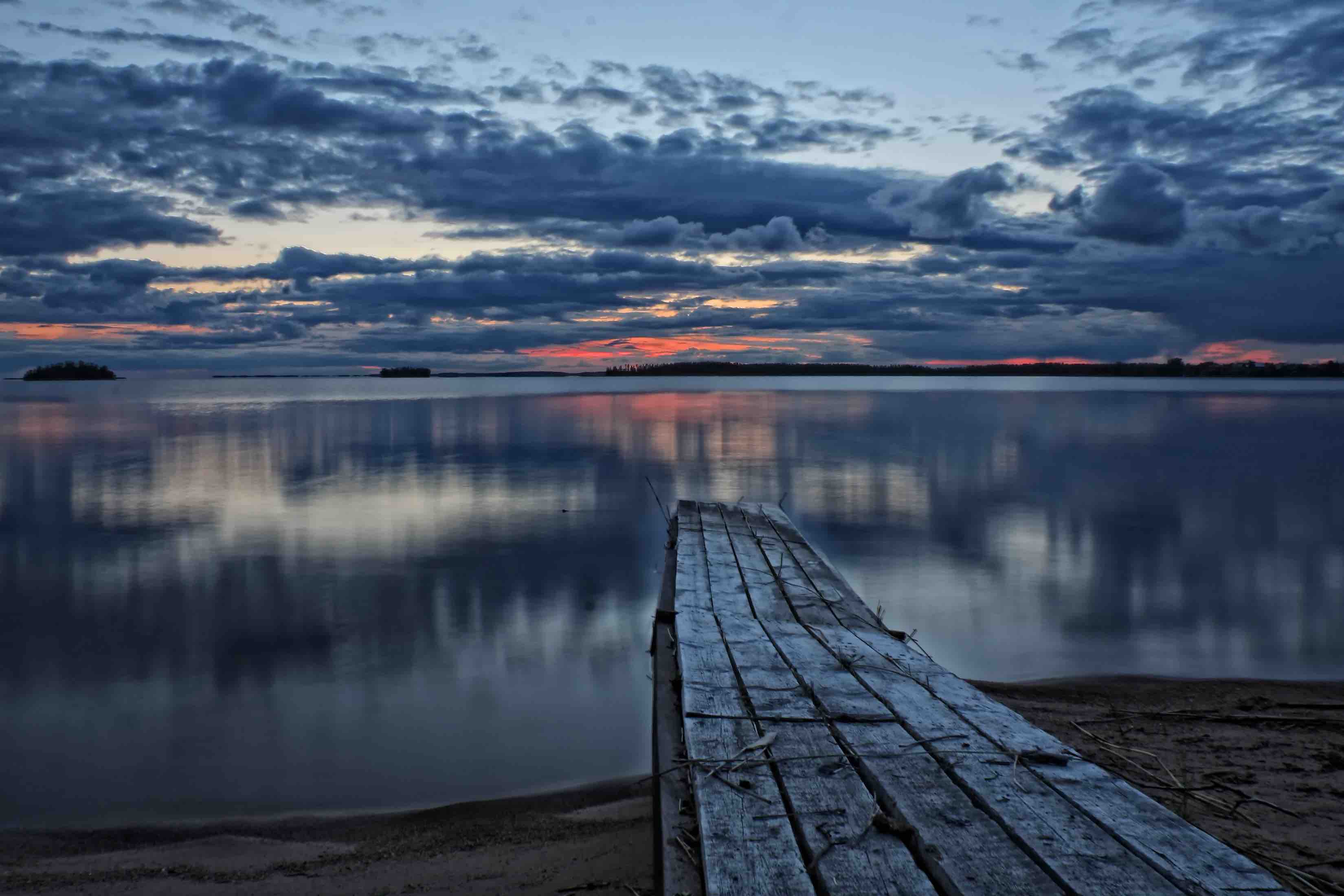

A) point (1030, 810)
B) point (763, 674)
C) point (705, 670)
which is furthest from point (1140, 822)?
point (705, 670)

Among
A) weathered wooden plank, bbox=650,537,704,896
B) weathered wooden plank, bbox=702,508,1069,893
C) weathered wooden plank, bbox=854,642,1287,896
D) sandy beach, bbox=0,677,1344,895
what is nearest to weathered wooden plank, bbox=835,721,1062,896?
weathered wooden plank, bbox=702,508,1069,893

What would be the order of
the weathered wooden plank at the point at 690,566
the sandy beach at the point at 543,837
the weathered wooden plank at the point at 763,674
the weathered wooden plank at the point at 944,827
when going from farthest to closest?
the weathered wooden plank at the point at 690,566
the weathered wooden plank at the point at 763,674
the sandy beach at the point at 543,837
the weathered wooden plank at the point at 944,827

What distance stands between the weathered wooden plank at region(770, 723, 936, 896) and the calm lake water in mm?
2409

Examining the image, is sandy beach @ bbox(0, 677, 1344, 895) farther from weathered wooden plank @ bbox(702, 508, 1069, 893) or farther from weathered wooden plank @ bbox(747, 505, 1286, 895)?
weathered wooden plank @ bbox(702, 508, 1069, 893)

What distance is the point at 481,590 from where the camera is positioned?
33.7 ft

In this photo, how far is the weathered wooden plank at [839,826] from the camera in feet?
8.91

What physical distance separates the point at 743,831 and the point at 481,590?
7.68 m

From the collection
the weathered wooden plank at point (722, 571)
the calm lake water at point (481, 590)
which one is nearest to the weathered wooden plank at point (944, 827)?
the calm lake water at point (481, 590)

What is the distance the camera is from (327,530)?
1376 centimetres

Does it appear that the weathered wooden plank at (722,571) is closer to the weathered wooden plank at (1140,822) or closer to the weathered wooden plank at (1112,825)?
the weathered wooden plank at (1112,825)

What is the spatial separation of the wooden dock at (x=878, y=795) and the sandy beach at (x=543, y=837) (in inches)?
23.6

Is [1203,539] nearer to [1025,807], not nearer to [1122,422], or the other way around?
[1025,807]

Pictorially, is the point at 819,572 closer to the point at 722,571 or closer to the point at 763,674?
the point at 722,571

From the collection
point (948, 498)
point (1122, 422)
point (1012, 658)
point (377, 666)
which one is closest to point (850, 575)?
point (1012, 658)
